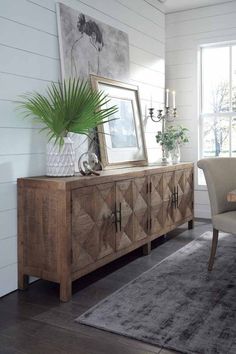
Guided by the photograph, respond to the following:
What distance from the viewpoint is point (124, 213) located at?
300cm

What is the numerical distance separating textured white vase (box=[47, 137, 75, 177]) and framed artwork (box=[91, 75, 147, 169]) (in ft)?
2.09

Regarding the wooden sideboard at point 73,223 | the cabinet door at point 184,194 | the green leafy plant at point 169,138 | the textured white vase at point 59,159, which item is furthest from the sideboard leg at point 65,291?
the green leafy plant at point 169,138

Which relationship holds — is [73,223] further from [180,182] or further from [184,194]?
[184,194]

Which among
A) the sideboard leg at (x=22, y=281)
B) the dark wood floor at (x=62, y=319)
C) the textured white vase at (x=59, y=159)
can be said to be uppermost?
the textured white vase at (x=59, y=159)

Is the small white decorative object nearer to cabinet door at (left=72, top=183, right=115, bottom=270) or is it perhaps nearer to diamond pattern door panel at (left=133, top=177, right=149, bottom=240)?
diamond pattern door panel at (left=133, top=177, right=149, bottom=240)

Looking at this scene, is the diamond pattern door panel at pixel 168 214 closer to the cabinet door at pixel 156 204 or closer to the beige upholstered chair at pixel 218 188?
the cabinet door at pixel 156 204

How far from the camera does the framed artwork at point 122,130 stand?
11.0 feet

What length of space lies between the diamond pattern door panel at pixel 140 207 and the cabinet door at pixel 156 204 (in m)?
0.11

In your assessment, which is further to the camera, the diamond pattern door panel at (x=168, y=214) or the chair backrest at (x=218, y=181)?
the diamond pattern door panel at (x=168, y=214)

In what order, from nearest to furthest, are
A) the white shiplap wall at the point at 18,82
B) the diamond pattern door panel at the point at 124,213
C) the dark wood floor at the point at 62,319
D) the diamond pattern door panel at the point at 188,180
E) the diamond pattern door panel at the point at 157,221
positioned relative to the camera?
the dark wood floor at the point at 62,319, the white shiplap wall at the point at 18,82, the diamond pattern door panel at the point at 124,213, the diamond pattern door panel at the point at 157,221, the diamond pattern door panel at the point at 188,180

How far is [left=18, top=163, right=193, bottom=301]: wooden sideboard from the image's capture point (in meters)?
2.41

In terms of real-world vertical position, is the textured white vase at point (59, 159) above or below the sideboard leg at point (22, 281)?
above

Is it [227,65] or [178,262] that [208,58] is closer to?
[227,65]

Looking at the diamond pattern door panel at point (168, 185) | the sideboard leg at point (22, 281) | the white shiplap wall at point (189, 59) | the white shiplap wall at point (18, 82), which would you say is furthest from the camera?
the white shiplap wall at point (189, 59)
